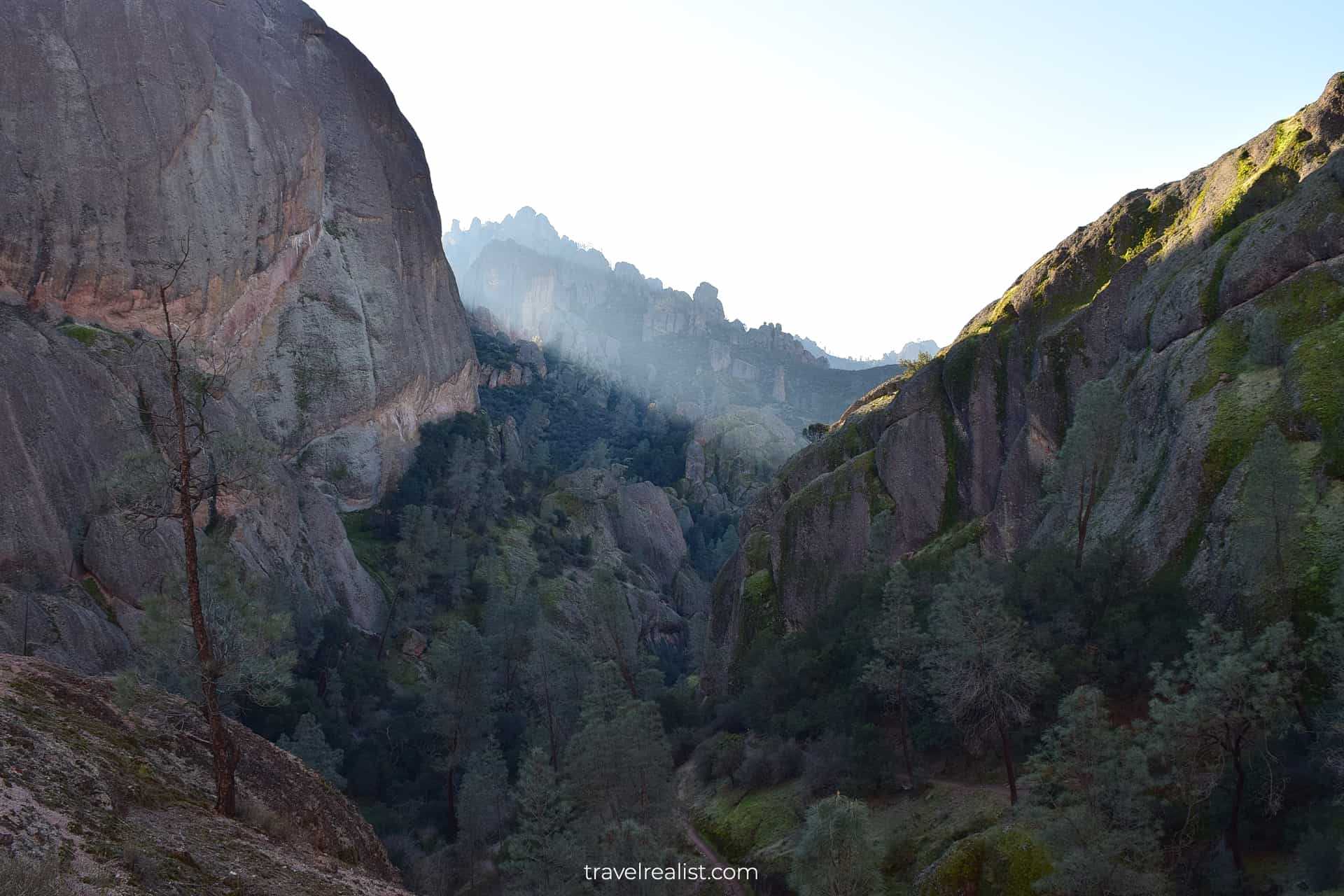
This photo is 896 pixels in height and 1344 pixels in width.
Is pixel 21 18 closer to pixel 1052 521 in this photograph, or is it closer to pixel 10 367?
pixel 10 367

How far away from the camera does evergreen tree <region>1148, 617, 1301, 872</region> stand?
17.8 metres

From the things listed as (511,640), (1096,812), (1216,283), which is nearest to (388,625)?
(511,640)

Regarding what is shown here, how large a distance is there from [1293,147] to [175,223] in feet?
198

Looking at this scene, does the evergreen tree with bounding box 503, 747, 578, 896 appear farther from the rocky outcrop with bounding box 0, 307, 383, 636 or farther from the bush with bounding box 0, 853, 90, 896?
the bush with bounding box 0, 853, 90, 896

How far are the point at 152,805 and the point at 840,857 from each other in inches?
570

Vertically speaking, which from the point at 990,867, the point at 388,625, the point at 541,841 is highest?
the point at 388,625

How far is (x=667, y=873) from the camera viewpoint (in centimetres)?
2478

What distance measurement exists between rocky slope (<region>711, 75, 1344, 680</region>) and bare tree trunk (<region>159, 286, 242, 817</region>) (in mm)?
24753

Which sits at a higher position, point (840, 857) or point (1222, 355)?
point (1222, 355)

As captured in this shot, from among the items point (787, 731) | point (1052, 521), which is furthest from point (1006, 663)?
point (787, 731)

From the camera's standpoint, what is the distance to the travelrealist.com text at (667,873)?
2420 cm

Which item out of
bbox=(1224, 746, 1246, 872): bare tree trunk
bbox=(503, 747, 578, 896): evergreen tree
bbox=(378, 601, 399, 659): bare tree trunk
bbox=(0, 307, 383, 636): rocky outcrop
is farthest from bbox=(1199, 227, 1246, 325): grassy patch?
bbox=(378, 601, 399, 659): bare tree trunk

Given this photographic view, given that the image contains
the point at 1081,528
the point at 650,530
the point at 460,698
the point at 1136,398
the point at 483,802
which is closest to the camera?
the point at 1081,528

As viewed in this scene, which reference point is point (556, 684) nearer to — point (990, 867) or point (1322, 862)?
point (990, 867)
